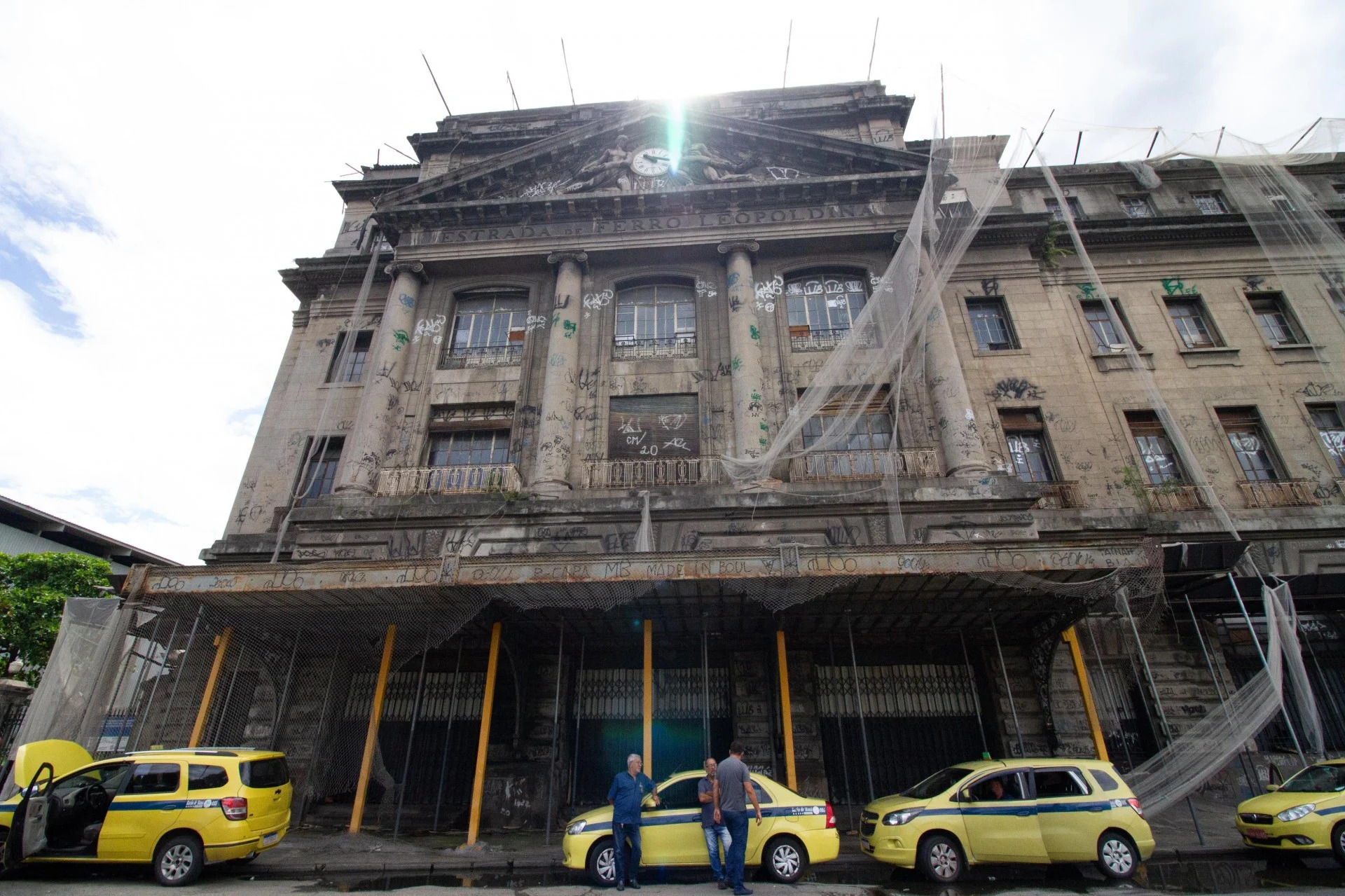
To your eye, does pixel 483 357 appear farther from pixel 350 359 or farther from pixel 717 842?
pixel 717 842

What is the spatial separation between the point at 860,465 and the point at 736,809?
8952mm

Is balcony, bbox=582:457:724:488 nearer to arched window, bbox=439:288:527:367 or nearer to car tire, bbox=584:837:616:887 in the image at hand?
arched window, bbox=439:288:527:367

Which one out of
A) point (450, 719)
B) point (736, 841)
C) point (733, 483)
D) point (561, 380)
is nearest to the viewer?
point (736, 841)

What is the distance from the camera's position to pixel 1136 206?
2053 centimetres

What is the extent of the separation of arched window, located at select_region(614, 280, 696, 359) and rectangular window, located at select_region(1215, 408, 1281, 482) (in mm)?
13622

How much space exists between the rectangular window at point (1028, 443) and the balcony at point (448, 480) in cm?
1207

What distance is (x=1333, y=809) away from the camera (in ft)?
27.1

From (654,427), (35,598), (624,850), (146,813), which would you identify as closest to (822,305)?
(654,427)

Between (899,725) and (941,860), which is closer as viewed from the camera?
(941,860)

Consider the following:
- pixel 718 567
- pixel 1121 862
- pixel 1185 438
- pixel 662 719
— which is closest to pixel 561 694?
pixel 662 719

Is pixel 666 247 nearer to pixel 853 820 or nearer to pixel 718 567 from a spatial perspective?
pixel 718 567

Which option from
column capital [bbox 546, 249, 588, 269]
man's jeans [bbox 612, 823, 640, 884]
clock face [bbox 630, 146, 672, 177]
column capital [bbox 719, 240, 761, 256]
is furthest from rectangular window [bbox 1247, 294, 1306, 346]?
man's jeans [bbox 612, 823, 640, 884]

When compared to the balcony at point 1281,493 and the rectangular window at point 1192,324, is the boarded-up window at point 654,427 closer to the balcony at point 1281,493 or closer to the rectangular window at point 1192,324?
the balcony at point 1281,493

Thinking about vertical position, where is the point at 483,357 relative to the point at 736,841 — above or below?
above
